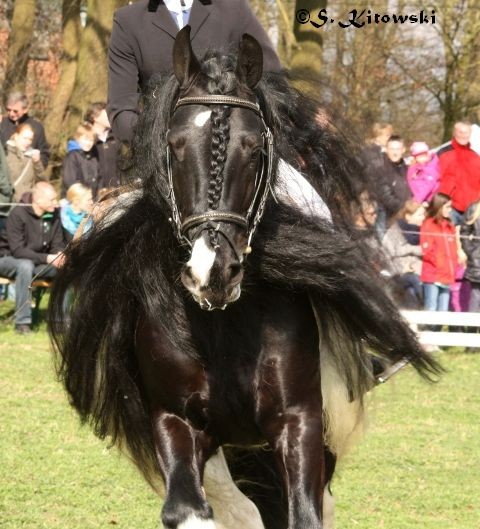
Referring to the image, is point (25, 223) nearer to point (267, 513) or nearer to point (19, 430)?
point (19, 430)

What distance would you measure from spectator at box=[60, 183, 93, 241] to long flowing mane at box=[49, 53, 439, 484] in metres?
6.81

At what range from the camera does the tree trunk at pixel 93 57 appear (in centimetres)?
1872

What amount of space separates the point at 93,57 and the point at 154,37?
14263 mm

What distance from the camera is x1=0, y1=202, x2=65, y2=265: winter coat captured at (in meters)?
12.8

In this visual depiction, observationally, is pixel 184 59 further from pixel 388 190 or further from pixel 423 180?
pixel 423 180

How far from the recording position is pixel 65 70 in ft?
68.6

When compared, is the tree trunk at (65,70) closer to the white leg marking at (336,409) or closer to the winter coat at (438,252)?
the winter coat at (438,252)

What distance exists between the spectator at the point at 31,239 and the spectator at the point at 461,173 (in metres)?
4.83

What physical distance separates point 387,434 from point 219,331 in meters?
4.95

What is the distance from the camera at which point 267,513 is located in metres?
5.29

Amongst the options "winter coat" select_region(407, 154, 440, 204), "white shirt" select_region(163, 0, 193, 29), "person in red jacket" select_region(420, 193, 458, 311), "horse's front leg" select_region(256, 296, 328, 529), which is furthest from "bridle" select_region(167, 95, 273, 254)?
"winter coat" select_region(407, 154, 440, 204)

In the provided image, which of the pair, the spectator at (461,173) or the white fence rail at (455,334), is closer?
the white fence rail at (455,334)

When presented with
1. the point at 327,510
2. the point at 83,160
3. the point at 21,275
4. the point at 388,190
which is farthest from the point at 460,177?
the point at 327,510

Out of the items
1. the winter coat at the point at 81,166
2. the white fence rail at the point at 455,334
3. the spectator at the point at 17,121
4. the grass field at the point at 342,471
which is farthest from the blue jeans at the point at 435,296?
the spectator at the point at 17,121
